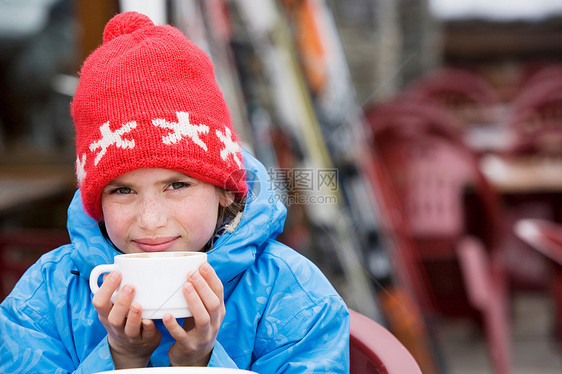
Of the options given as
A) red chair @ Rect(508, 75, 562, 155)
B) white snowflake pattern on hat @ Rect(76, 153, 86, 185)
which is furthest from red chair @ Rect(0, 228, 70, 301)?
red chair @ Rect(508, 75, 562, 155)

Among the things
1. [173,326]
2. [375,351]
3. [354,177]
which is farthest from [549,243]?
[173,326]

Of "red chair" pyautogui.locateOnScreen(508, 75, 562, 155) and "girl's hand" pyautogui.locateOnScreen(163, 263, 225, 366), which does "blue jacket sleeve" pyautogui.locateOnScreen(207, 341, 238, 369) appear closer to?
"girl's hand" pyautogui.locateOnScreen(163, 263, 225, 366)

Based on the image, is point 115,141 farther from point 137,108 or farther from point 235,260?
point 235,260

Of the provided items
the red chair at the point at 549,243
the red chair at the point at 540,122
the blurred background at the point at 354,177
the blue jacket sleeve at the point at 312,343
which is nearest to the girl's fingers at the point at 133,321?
the blue jacket sleeve at the point at 312,343

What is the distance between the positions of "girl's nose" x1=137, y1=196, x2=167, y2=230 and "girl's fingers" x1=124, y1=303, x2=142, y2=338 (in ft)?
0.51

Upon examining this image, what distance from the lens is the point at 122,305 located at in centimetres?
76

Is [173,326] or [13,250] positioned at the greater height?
[173,326]

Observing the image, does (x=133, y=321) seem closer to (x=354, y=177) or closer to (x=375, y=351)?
(x=375, y=351)

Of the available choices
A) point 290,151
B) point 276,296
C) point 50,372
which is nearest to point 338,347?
point 276,296

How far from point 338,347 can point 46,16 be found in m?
2.99

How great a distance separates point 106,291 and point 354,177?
164 cm

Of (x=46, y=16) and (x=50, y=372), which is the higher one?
(x=46, y=16)

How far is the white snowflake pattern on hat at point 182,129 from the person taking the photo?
937mm

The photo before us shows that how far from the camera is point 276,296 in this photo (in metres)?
0.95
